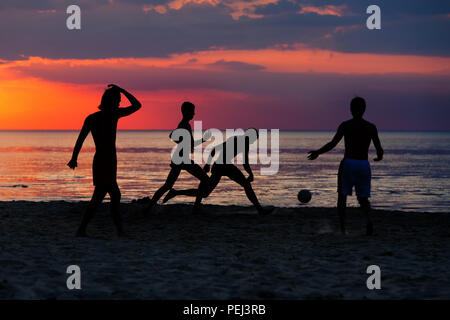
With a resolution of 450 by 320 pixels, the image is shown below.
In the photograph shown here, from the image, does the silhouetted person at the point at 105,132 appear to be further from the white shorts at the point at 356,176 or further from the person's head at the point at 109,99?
the white shorts at the point at 356,176

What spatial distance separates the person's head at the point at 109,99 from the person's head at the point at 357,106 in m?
3.59

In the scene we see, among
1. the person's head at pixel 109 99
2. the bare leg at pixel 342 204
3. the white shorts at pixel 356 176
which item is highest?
the person's head at pixel 109 99

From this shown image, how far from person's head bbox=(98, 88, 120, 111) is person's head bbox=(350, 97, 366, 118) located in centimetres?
359

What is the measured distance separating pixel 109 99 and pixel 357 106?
3.77 metres

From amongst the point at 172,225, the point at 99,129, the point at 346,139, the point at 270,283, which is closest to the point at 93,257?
the point at 99,129

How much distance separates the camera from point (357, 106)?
25.9 ft

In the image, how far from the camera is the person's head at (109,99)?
7.53m

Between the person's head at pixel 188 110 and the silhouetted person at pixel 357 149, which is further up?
the person's head at pixel 188 110

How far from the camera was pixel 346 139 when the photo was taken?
26.0 feet

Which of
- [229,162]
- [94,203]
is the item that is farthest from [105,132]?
[229,162]

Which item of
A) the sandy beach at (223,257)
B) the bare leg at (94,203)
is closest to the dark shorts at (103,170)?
the bare leg at (94,203)

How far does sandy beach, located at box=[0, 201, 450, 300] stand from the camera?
5195mm
